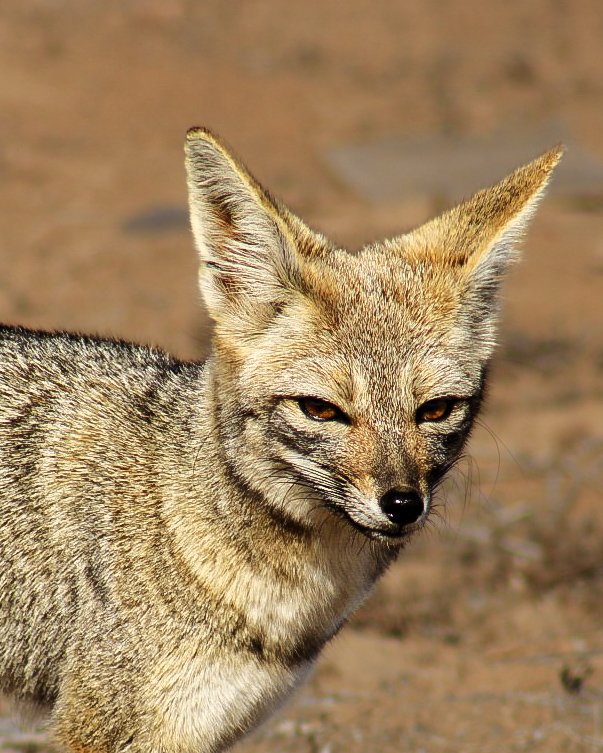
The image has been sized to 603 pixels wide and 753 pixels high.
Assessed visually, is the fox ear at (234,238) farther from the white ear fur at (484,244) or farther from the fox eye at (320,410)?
the white ear fur at (484,244)

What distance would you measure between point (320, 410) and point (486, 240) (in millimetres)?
852

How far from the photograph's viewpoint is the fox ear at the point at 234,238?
149 inches

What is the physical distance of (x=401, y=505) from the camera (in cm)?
355

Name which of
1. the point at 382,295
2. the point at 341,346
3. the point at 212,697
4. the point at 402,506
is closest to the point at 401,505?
the point at 402,506

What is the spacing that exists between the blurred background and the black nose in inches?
34.2

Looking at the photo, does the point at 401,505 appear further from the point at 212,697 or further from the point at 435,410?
the point at 212,697

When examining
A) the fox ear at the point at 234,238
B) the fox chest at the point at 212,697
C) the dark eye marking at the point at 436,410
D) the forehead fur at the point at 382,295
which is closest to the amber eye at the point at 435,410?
the dark eye marking at the point at 436,410

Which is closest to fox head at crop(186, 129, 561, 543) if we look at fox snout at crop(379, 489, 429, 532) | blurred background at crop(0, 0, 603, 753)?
fox snout at crop(379, 489, 429, 532)

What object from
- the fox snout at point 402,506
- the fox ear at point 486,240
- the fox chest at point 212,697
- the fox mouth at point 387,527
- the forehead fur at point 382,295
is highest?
the fox ear at point 486,240

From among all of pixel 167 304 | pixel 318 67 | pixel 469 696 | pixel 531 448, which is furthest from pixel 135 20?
pixel 469 696

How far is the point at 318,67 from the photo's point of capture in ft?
56.4

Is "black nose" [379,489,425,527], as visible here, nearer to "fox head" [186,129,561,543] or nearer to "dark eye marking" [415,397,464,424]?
"fox head" [186,129,561,543]

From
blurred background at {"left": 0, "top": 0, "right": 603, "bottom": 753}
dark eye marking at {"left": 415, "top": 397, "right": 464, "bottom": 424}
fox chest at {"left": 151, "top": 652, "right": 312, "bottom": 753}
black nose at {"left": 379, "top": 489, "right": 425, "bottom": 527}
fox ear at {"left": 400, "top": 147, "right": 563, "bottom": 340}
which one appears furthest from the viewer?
blurred background at {"left": 0, "top": 0, "right": 603, "bottom": 753}

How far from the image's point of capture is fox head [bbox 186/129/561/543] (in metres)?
3.71
